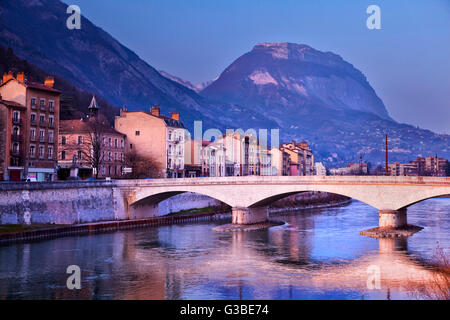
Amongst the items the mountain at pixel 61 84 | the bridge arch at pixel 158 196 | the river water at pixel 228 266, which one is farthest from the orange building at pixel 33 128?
the mountain at pixel 61 84

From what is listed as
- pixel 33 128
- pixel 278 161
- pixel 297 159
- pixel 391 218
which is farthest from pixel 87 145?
pixel 297 159

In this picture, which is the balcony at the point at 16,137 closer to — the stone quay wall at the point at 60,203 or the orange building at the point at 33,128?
the orange building at the point at 33,128

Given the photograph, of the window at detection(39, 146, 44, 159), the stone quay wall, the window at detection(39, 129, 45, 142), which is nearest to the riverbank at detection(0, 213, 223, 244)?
the stone quay wall

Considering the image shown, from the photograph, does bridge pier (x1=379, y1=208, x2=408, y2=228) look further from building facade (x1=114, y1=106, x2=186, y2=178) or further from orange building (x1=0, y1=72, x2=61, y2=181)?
building facade (x1=114, y1=106, x2=186, y2=178)

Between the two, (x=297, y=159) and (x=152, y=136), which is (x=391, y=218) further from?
(x=297, y=159)

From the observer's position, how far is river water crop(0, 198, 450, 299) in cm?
3491

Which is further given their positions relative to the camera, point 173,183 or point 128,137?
point 128,137

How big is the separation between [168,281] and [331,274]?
11.3m

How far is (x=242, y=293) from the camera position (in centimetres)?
3453

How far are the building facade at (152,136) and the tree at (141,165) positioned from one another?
1.74ft

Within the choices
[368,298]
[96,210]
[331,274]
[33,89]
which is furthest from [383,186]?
[33,89]

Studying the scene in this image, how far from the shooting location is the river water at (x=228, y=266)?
3491 cm
